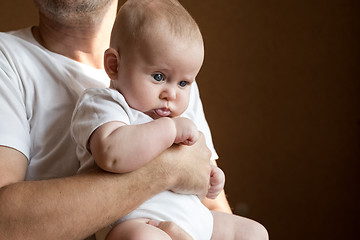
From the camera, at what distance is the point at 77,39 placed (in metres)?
1.51

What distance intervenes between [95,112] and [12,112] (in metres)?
0.28

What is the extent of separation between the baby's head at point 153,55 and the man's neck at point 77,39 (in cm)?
32

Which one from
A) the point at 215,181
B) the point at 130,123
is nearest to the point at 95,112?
the point at 130,123

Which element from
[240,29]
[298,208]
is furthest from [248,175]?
[240,29]

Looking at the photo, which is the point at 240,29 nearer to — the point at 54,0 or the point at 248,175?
the point at 248,175

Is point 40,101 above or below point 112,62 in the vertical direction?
below

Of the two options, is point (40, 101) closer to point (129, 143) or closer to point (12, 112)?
point (12, 112)

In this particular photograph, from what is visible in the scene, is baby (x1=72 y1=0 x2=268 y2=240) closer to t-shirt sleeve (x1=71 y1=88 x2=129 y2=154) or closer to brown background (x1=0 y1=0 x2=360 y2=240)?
t-shirt sleeve (x1=71 y1=88 x2=129 y2=154)

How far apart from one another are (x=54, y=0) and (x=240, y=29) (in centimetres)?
153

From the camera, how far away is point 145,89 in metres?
1.16

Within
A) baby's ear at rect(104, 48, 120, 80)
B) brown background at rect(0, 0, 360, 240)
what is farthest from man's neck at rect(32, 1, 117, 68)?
brown background at rect(0, 0, 360, 240)

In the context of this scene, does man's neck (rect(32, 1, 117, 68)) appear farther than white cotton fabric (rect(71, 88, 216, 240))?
Yes

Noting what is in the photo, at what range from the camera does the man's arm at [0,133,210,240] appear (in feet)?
3.59

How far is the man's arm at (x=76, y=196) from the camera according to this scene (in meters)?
1.09
